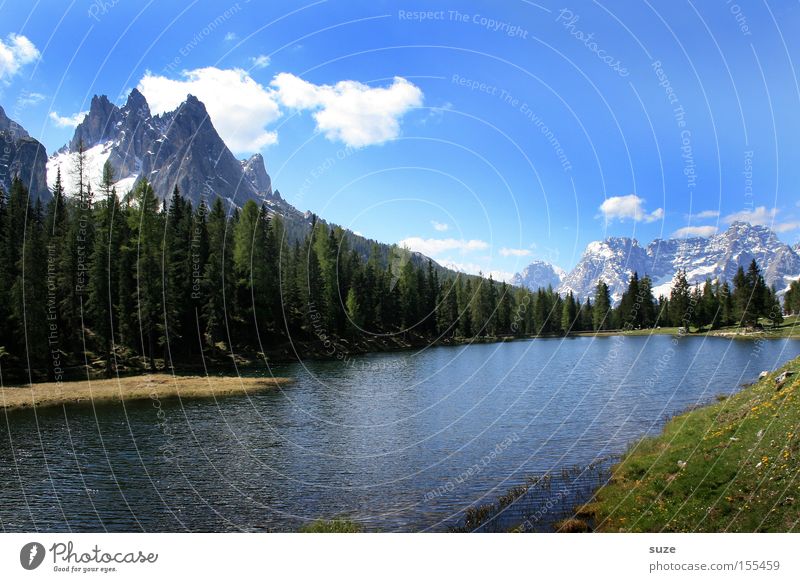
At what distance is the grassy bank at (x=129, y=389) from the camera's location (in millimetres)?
50562

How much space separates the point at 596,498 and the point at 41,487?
85.1 feet

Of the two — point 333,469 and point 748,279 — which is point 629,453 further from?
point 748,279

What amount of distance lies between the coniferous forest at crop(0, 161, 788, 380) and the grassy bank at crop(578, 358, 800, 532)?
139ft

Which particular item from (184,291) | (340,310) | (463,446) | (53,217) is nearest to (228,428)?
(463,446)

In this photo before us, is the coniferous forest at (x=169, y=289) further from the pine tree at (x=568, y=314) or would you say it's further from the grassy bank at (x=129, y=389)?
the pine tree at (x=568, y=314)

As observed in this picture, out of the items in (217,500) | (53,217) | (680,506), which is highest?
(53,217)

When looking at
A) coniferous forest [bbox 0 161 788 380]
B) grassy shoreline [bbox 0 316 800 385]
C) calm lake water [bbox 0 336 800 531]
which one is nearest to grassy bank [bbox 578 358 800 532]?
calm lake water [bbox 0 336 800 531]

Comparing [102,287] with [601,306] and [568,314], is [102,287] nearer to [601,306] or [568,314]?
[568,314]

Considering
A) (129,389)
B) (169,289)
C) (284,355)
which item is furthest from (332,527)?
(284,355)

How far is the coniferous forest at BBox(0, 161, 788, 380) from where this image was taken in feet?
214

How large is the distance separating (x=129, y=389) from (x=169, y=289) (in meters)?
22.4

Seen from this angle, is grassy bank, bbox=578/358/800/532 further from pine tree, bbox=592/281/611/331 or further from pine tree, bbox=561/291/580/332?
pine tree, bbox=561/291/580/332

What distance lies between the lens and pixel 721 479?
17391mm

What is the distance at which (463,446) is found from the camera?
31.8 m
